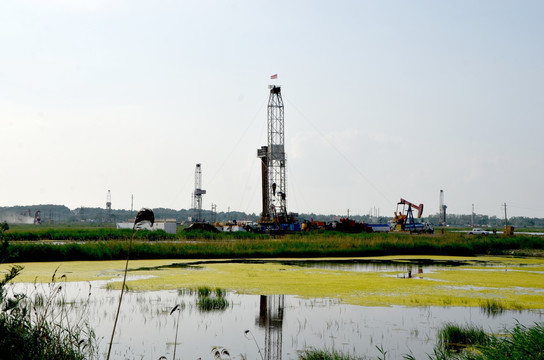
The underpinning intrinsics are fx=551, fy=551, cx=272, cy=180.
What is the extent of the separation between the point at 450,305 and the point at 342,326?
4385 millimetres

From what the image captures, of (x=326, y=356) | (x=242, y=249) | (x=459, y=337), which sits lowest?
(x=459, y=337)

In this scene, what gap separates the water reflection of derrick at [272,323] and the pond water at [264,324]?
19 millimetres

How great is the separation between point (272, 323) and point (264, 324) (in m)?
0.21

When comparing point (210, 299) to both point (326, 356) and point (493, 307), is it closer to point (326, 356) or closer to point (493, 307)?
point (326, 356)

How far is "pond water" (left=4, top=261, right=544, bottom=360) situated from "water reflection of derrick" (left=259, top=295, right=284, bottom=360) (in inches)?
0.7

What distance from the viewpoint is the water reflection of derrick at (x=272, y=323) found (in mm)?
10095

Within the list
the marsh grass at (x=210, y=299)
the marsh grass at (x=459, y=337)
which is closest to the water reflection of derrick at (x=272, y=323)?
the marsh grass at (x=210, y=299)

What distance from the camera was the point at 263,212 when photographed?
253ft

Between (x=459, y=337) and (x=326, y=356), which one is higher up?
(x=326, y=356)

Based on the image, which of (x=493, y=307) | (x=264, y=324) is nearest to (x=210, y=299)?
(x=264, y=324)

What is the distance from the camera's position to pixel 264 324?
40.5 feet

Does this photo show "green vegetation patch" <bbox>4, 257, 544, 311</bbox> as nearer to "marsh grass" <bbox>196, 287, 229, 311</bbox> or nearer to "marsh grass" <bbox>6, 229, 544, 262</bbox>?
"marsh grass" <bbox>196, 287, 229, 311</bbox>

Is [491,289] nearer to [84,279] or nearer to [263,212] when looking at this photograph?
[84,279]

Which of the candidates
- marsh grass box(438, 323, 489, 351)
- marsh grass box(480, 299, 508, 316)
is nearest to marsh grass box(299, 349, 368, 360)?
marsh grass box(438, 323, 489, 351)
